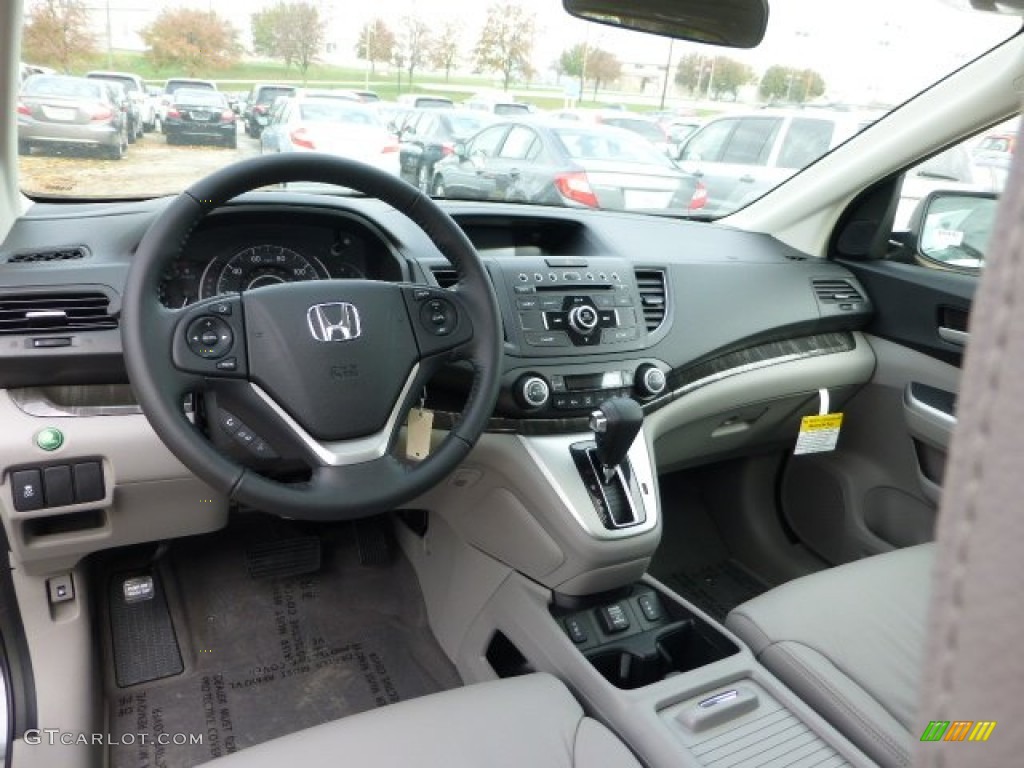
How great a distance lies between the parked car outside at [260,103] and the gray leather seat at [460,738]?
1.65 m

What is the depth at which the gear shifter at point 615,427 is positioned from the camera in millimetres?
1686

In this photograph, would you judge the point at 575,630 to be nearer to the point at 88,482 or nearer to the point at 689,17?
the point at 88,482

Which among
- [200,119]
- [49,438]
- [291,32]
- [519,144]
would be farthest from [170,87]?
[519,144]

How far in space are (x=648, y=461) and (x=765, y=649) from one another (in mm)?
467

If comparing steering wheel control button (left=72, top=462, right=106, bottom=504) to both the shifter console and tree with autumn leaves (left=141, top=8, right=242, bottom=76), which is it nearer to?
the shifter console

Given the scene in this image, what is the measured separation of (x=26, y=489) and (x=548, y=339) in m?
1.09

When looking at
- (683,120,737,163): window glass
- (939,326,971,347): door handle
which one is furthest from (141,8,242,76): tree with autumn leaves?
(939,326,971,347): door handle

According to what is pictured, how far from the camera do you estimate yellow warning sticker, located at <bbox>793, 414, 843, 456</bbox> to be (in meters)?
2.53

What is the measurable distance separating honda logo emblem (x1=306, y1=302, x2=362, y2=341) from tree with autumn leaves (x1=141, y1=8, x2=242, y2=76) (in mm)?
1194

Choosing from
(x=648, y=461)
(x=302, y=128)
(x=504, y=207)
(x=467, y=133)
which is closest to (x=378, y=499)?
(x=648, y=461)

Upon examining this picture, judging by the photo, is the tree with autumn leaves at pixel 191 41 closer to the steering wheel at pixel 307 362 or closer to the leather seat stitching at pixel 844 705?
the steering wheel at pixel 307 362

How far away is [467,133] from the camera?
10.5 ft

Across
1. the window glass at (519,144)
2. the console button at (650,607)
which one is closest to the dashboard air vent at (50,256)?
the console button at (650,607)

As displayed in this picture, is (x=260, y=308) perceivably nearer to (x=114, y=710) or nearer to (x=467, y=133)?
(x=114, y=710)
